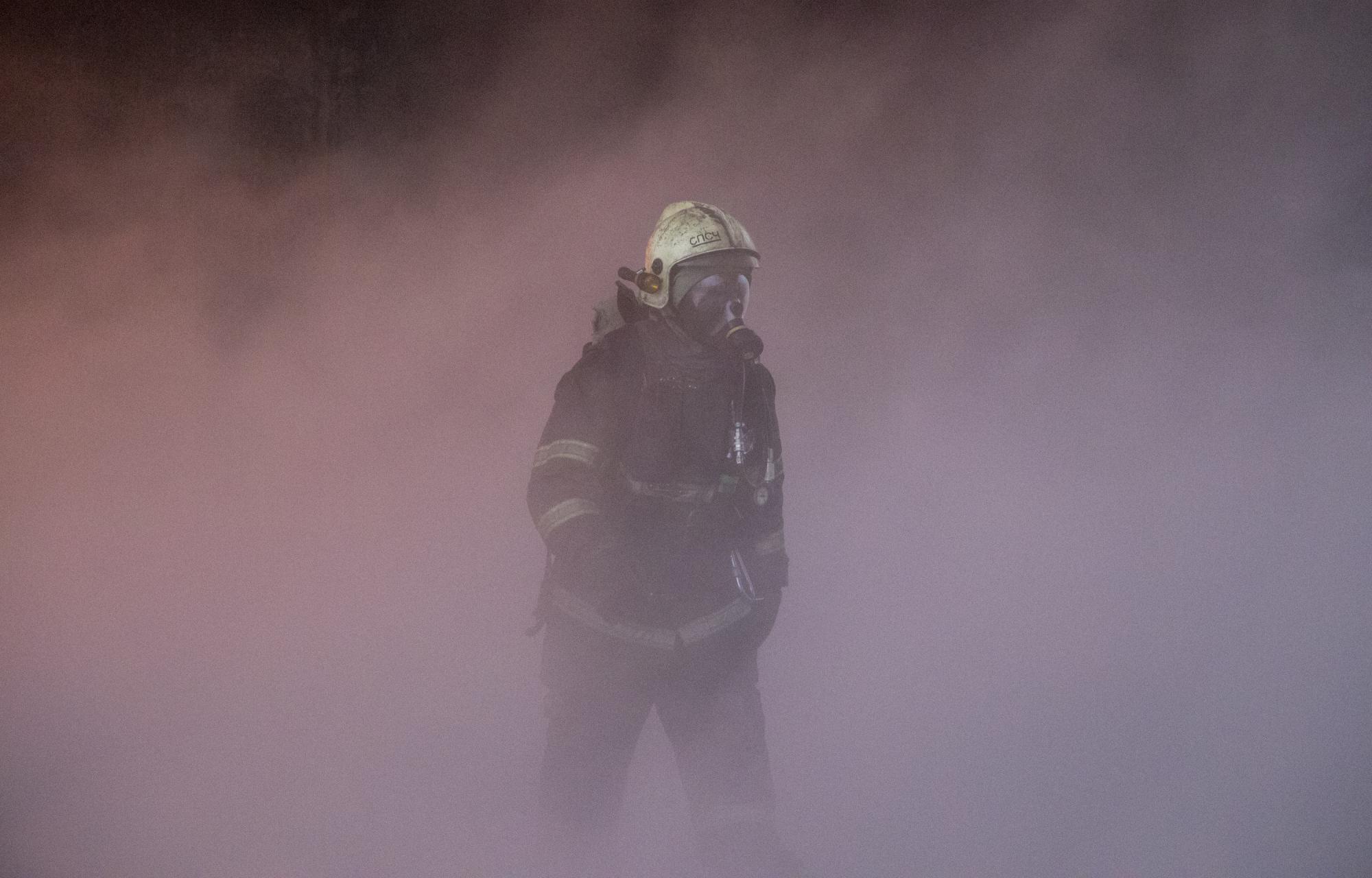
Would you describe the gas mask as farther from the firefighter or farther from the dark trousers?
the dark trousers

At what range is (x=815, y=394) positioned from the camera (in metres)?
4.25

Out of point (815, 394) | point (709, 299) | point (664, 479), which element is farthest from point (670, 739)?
point (815, 394)

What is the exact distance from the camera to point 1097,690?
3.86 m

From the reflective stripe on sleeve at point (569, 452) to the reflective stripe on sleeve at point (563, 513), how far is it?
10 centimetres

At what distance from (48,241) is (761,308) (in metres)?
3.35

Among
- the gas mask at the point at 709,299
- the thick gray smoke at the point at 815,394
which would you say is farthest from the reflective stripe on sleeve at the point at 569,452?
the thick gray smoke at the point at 815,394

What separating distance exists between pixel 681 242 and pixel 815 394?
2.14m

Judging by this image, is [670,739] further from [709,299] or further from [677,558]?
[709,299]

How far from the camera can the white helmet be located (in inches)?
88.0

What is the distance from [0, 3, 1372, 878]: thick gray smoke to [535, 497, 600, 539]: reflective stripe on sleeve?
6.82 ft

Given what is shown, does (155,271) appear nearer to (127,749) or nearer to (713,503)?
(127,749)

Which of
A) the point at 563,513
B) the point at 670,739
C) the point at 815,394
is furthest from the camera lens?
the point at 815,394

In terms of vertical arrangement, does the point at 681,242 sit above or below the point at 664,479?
above

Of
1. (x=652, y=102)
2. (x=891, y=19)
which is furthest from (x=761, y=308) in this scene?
(x=891, y=19)
